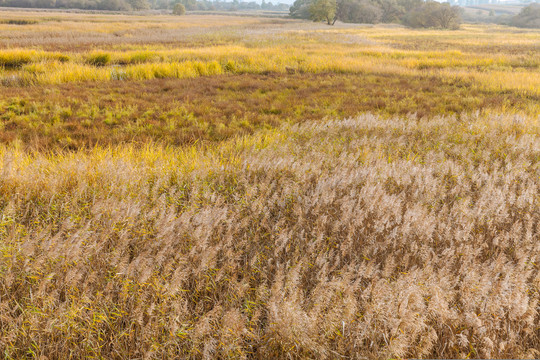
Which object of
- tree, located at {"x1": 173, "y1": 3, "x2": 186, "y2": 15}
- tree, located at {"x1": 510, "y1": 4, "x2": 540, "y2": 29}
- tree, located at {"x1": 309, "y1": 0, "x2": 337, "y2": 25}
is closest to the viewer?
tree, located at {"x1": 309, "y1": 0, "x2": 337, "y2": 25}

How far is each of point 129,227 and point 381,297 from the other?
2.16 meters

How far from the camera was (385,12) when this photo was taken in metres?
81.4

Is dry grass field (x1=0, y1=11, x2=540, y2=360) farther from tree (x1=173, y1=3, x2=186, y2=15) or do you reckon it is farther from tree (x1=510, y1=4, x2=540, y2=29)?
tree (x1=173, y1=3, x2=186, y2=15)

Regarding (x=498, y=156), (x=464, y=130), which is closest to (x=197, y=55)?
(x=464, y=130)

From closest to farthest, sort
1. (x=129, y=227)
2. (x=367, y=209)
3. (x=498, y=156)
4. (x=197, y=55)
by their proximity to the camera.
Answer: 1. (x=129, y=227)
2. (x=367, y=209)
3. (x=498, y=156)
4. (x=197, y=55)

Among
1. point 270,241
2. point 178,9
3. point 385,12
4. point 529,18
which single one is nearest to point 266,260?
point 270,241

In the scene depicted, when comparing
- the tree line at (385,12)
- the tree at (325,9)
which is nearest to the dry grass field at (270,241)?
the tree at (325,9)

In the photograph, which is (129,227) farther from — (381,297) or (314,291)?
(381,297)

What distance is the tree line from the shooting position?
63.8 meters

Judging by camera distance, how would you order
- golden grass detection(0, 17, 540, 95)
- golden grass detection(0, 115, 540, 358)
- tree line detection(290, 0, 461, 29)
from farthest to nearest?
tree line detection(290, 0, 461, 29)
golden grass detection(0, 17, 540, 95)
golden grass detection(0, 115, 540, 358)

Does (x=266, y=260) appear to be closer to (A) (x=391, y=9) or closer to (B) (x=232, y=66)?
(B) (x=232, y=66)

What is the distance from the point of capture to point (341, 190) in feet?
12.4

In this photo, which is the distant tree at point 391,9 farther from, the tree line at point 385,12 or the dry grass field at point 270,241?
the dry grass field at point 270,241

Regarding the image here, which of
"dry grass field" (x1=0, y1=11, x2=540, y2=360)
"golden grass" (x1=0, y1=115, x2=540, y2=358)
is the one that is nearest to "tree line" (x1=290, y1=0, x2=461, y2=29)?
"dry grass field" (x1=0, y1=11, x2=540, y2=360)
